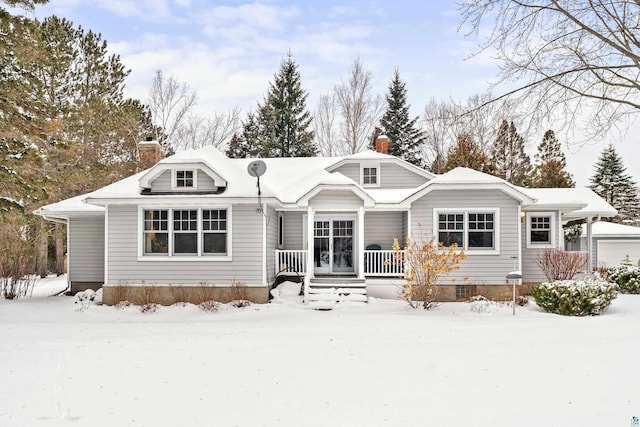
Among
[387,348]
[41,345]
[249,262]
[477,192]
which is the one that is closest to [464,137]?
[477,192]

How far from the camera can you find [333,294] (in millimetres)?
13727

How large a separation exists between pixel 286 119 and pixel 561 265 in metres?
22.2

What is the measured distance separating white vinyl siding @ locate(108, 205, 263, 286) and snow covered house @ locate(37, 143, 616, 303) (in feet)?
0.10

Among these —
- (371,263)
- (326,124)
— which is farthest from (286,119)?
(371,263)

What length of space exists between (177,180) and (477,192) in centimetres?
904

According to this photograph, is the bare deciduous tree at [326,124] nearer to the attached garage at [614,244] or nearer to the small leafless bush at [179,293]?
the attached garage at [614,244]

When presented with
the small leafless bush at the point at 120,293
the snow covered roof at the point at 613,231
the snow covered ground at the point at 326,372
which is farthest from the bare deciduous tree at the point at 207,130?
the snow covered roof at the point at 613,231

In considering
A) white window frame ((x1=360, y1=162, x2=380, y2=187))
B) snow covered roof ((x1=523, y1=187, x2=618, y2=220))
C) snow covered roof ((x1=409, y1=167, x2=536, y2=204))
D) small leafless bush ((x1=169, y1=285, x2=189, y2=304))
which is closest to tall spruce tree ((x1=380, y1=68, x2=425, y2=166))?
snow covered roof ((x1=523, y1=187, x2=618, y2=220))

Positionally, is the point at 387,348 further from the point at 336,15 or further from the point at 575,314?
the point at 336,15

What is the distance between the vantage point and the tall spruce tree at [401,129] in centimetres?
3341

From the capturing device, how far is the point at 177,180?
14117 millimetres

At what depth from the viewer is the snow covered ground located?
17.5 feet

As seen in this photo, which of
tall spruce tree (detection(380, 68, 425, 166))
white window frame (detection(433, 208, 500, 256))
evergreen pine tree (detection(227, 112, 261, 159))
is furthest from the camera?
evergreen pine tree (detection(227, 112, 261, 159))

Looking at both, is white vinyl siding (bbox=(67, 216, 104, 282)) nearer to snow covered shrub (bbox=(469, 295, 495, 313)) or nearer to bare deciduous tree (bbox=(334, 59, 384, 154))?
snow covered shrub (bbox=(469, 295, 495, 313))
